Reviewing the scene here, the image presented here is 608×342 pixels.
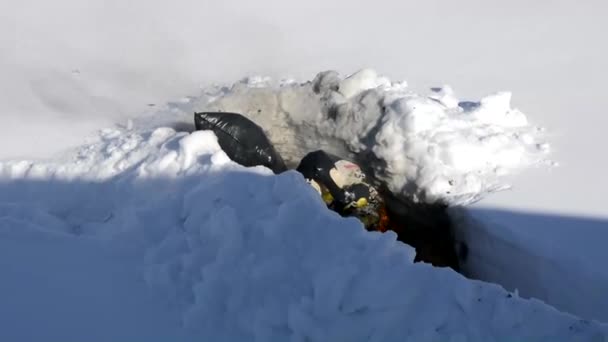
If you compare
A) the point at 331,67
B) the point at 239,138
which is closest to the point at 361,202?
the point at 239,138

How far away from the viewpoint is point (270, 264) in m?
2.37

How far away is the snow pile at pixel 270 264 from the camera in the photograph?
215 cm

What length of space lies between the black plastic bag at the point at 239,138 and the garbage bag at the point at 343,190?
23 centimetres

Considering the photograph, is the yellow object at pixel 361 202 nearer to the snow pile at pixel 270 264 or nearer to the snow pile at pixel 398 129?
the snow pile at pixel 398 129

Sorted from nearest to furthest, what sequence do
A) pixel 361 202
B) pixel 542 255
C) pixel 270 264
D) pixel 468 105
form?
pixel 270 264 < pixel 542 255 < pixel 361 202 < pixel 468 105

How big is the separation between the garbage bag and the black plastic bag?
231 mm

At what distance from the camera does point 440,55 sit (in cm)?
492

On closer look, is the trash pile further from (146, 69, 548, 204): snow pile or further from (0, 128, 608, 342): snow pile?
(0, 128, 608, 342): snow pile

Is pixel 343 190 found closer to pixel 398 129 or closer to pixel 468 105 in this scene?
pixel 398 129

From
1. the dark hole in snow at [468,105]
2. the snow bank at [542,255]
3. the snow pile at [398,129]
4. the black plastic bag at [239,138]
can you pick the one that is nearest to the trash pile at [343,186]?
the black plastic bag at [239,138]

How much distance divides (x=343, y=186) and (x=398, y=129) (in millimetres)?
405

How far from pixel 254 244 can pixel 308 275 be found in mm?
274

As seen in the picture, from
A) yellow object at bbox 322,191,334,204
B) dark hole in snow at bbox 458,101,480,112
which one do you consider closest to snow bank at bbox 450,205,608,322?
yellow object at bbox 322,191,334,204

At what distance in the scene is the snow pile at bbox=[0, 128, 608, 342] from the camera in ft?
7.04
